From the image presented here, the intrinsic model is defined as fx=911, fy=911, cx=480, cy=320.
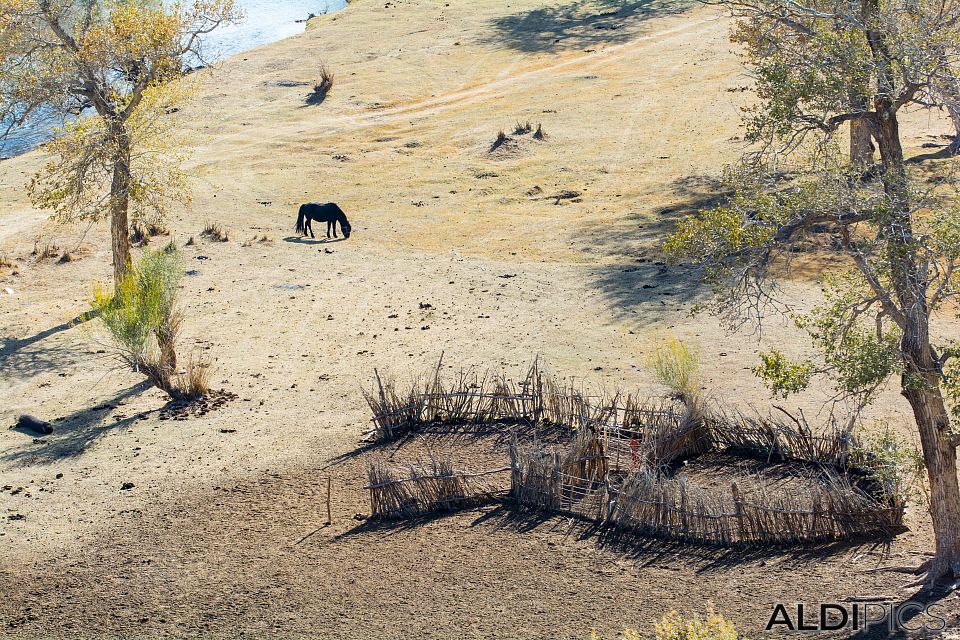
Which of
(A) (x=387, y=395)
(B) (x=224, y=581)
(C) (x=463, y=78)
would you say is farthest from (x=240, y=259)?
(C) (x=463, y=78)

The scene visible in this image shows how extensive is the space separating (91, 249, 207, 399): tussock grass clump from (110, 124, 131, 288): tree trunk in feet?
6.62

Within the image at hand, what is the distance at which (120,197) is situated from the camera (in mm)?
14383

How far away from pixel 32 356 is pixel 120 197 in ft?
9.30

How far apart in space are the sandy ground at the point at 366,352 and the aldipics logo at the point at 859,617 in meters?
0.20

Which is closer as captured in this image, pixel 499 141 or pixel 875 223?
pixel 875 223

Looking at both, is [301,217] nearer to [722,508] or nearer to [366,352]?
[366,352]

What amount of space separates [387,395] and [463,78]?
78.8ft

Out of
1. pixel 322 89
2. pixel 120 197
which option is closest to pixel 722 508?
pixel 120 197

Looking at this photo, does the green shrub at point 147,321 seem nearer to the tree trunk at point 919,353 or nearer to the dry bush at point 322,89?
the tree trunk at point 919,353

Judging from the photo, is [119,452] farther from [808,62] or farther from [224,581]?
[808,62]

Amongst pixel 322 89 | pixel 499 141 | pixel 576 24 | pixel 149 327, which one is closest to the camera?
pixel 149 327

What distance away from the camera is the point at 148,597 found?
738 centimetres

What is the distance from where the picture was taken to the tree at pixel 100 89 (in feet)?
45.9

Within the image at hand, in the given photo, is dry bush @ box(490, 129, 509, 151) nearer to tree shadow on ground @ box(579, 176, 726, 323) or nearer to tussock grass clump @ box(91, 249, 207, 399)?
tree shadow on ground @ box(579, 176, 726, 323)
